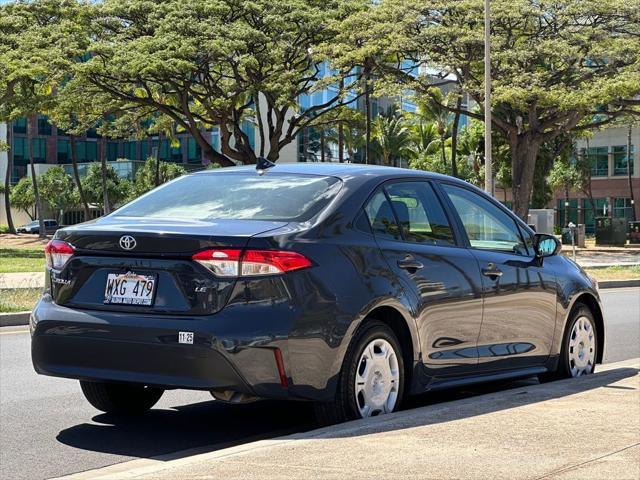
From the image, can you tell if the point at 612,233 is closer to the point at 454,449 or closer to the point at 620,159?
the point at 620,159

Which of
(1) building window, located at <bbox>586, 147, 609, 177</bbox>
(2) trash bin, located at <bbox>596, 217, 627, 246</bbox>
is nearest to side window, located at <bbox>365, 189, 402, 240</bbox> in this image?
(2) trash bin, located at <bbox>596, 217, 627, 246</bbox>

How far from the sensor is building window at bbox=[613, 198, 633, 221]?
89.3 metres

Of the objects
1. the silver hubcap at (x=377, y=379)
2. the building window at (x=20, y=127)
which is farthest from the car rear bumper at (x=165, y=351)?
the building window at (x=20, y=127)

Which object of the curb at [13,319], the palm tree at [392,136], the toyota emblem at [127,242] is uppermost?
the palm tree at [392,136]

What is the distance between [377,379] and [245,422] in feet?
3.90

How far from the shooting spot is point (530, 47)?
147 feet

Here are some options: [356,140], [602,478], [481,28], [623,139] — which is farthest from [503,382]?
[623,139]

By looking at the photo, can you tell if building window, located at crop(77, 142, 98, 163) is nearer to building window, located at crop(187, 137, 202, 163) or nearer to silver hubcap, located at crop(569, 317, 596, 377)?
building window, located at crop(187, 137, 202, 163)

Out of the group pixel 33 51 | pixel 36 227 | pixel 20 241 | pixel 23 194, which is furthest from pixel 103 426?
pixel 23 194

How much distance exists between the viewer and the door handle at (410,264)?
22.5ft

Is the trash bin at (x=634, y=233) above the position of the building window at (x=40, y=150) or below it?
below

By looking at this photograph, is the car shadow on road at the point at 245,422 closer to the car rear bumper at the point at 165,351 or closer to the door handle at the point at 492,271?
the car rear bumper at the point at 165,351

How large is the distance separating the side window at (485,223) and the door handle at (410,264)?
32.5 inches

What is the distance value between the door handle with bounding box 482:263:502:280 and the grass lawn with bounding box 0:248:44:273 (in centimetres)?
2421
